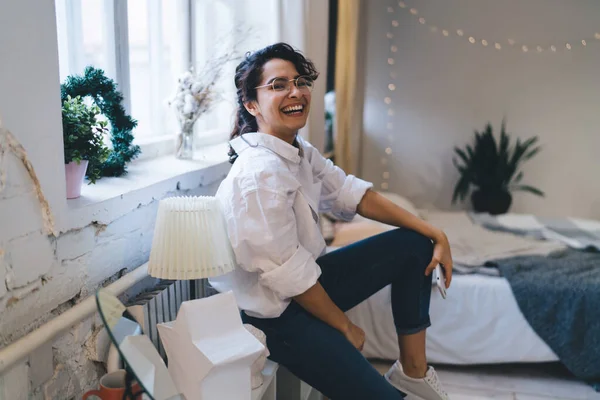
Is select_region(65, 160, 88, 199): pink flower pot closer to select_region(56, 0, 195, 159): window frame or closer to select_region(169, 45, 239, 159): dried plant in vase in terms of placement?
select_region(56, 0, 195, 159): window frame

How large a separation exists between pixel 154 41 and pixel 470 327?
5.34ft

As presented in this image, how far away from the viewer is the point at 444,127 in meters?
4.22

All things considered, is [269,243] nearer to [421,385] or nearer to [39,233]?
[39,233]

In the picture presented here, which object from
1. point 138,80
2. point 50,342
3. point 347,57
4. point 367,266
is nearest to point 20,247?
point 50,342

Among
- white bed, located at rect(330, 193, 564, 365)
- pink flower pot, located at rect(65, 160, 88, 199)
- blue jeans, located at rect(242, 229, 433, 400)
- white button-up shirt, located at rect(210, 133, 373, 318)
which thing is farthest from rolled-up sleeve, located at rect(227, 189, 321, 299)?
white bed, located at rect(330, 193, 564, 365)

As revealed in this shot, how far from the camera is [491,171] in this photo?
12.5 ft

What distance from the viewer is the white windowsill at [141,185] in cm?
132

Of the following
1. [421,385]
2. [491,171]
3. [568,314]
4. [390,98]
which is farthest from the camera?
[390,98]

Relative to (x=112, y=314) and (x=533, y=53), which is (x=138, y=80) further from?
(x=533, y=53)

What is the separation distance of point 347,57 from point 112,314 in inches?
106

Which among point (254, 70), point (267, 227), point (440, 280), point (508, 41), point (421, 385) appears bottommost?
point (421, 385)

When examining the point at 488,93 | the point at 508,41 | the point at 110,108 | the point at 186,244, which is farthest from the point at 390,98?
the point at 186,244

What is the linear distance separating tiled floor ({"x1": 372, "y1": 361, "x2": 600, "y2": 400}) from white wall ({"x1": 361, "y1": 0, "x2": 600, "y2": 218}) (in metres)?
2.00

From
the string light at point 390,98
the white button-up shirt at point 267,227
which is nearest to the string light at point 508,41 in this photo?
the string light at point 390,98
